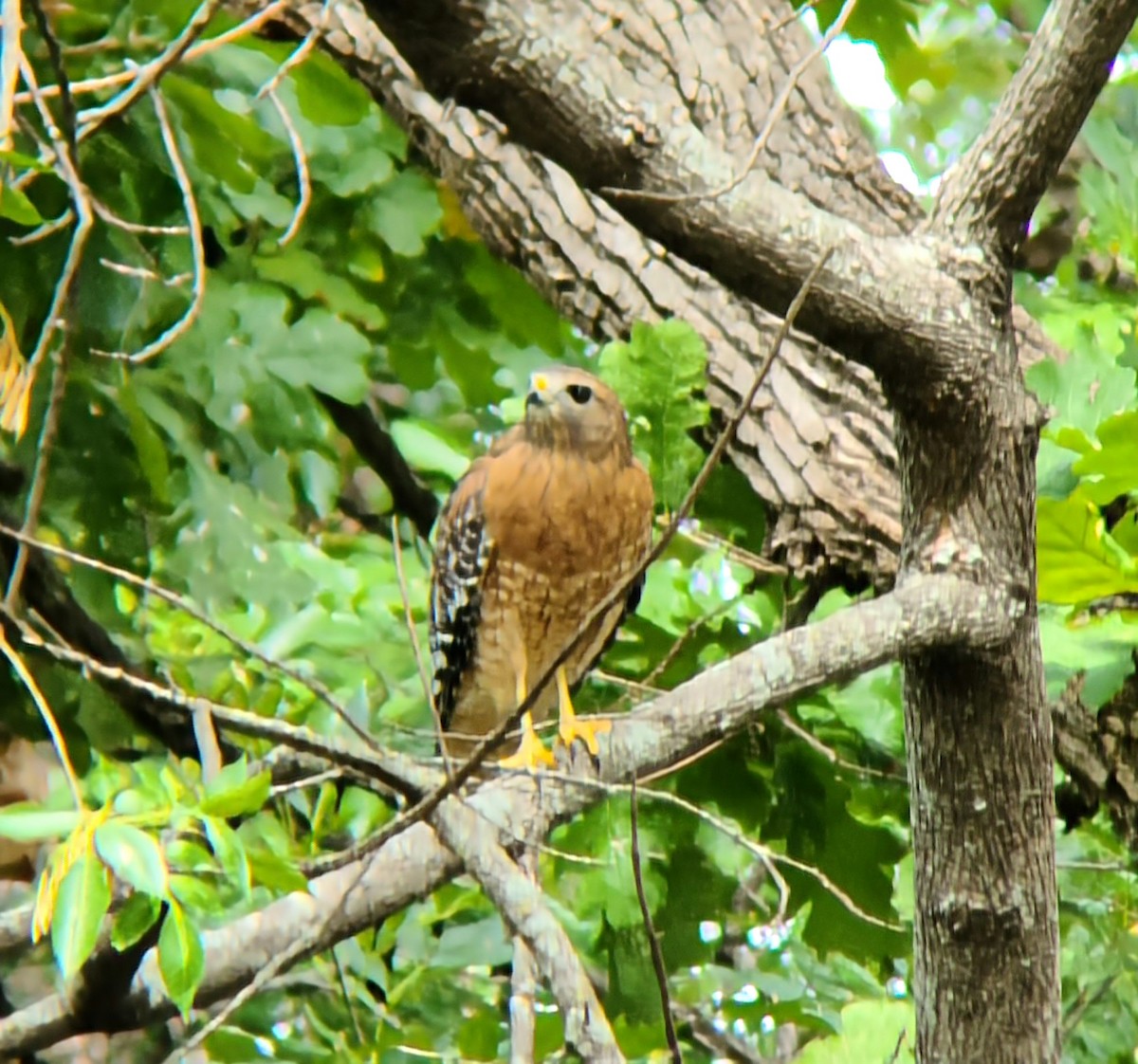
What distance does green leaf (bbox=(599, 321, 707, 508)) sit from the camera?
2.36 m

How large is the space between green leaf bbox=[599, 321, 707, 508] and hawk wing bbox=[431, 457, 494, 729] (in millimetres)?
640

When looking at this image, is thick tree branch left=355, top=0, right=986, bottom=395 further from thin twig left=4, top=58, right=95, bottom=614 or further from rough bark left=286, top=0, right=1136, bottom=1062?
thin twig left=4, top=58, right=95, bottom=614

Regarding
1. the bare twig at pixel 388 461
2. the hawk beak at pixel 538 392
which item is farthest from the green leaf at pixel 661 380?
the bare twig at pixel 388 461

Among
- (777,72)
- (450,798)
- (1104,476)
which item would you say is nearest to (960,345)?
(1104,476)

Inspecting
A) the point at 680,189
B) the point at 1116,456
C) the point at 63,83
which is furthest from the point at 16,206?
the point at 1116,456

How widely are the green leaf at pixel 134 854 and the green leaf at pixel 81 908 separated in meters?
0.02

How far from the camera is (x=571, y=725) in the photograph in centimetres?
280

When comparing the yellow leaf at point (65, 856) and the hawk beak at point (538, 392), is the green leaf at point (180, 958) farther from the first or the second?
the hawk beak at point (538, 392)

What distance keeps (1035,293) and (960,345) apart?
224cm

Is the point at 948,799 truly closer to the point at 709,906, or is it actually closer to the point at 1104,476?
the point at 1104,476

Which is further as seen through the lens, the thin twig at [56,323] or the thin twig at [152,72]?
the thin twig at [152,72]

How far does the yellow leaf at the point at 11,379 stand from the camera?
2.01 meters

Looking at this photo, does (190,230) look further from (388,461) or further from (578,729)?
(388,461)

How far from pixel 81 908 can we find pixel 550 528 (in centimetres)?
174
